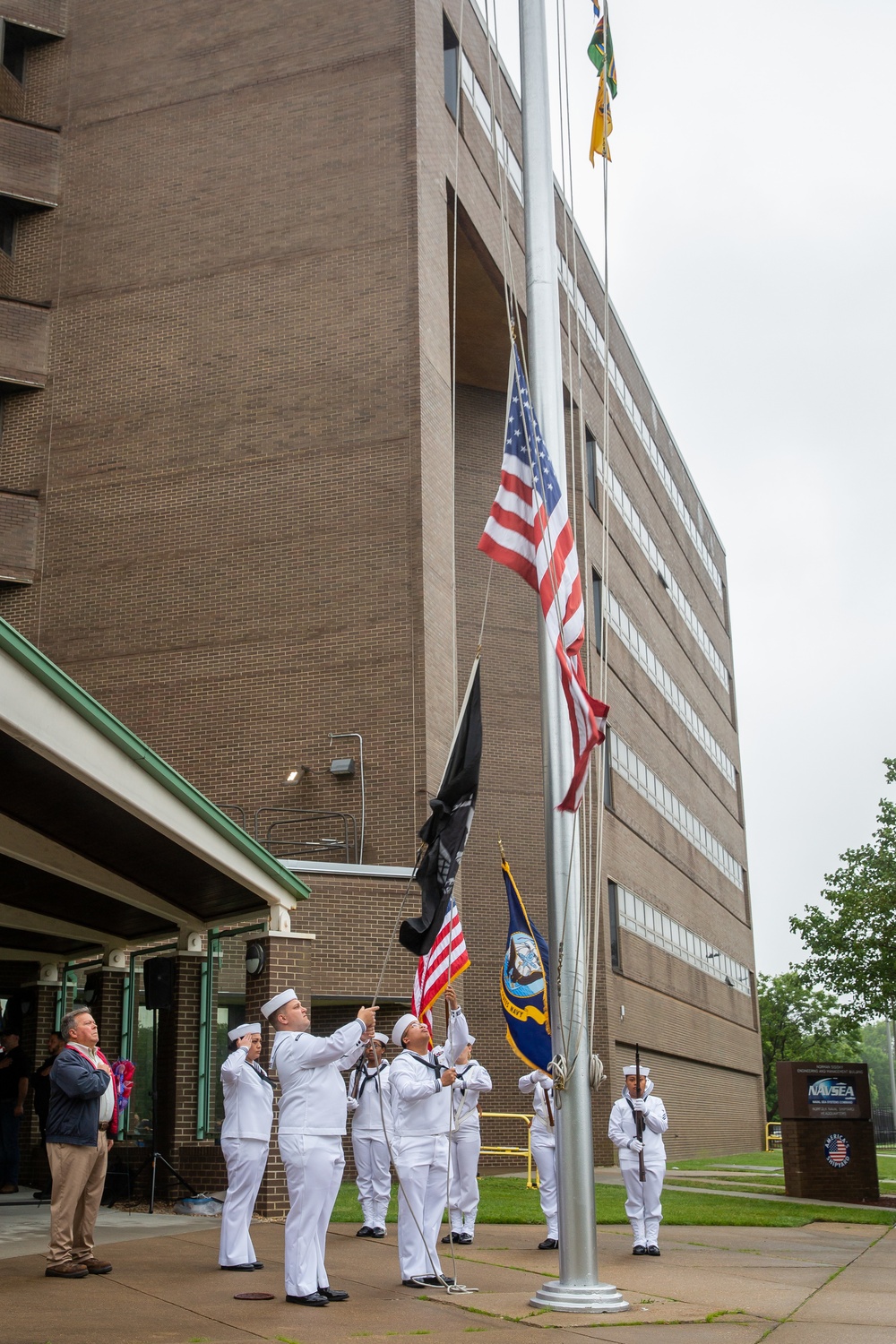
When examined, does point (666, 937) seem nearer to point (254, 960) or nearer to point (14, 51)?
point (254, 960)

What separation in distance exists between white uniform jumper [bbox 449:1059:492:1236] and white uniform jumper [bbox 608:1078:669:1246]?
4.43 ft

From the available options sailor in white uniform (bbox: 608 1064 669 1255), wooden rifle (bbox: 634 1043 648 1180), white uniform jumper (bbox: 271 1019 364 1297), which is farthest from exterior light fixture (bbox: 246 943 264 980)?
white uniform jumper (bbox: 271 1019 364 1297)

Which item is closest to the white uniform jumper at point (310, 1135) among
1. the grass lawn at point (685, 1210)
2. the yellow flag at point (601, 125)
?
the grass lawn at point (685, 1210)

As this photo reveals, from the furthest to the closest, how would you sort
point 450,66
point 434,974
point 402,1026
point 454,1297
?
point 450,66
point 434,974
point 402,1026
point 454,1297

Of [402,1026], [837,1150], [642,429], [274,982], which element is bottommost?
[837,1150]

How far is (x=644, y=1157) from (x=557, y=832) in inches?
193

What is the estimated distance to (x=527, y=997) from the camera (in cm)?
1148

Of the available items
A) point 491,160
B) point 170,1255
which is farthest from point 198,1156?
point 491,160

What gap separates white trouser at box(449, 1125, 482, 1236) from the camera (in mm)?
13266

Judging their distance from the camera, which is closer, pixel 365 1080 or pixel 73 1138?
pixel 73 1138

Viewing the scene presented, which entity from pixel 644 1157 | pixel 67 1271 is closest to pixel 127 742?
pixel 67 1271

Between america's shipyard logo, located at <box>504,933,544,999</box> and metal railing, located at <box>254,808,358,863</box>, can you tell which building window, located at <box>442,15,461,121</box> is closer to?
metal railing, located at <box>254,808,358,863</box>

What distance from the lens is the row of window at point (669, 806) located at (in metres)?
39.1

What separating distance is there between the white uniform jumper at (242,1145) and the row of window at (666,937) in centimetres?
2486
